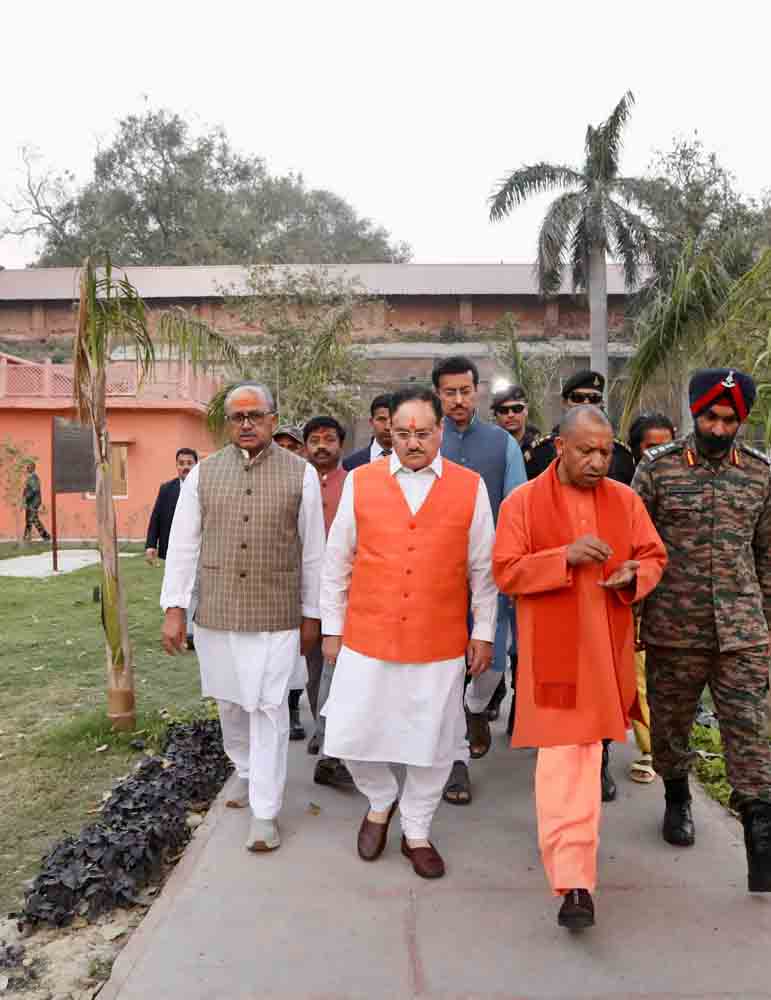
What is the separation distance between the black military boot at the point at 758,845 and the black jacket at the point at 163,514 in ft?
17.7

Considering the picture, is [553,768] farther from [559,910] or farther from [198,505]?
[198,505]

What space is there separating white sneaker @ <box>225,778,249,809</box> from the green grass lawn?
0.69 metres

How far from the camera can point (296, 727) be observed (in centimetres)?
547

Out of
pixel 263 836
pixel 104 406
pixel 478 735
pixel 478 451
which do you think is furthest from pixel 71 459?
pixel 263 836

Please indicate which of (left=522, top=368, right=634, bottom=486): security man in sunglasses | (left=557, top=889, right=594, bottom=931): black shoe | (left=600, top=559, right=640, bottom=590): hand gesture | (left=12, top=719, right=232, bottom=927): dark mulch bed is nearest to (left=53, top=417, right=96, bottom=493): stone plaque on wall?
(left=12, top=719, right=232, bottom=927): dark mulch bed

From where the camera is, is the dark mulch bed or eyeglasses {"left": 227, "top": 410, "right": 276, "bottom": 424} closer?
the dark mulch bed

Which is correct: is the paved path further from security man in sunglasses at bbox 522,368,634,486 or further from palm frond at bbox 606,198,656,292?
palm frond at bbox 606,198,656,292

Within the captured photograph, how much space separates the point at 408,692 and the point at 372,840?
2.03 ft

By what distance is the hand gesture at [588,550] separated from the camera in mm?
3043

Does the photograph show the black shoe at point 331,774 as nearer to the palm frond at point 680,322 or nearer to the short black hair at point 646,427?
the short black hair at point 646,427

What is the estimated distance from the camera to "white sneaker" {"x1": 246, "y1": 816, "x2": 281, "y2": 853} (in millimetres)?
3678

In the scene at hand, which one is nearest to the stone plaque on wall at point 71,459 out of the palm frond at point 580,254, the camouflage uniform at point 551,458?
the camouflage uniform at point 551,458

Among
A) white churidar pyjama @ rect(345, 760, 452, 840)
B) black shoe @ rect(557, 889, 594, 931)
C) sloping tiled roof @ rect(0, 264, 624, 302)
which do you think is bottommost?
black shoe @ rect(557, 889, 594, 931)

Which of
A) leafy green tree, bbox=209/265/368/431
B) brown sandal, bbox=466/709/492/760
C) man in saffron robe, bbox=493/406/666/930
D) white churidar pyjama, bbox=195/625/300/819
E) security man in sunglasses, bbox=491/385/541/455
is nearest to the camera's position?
man in saffron robe, bbox=493/406/666/930
